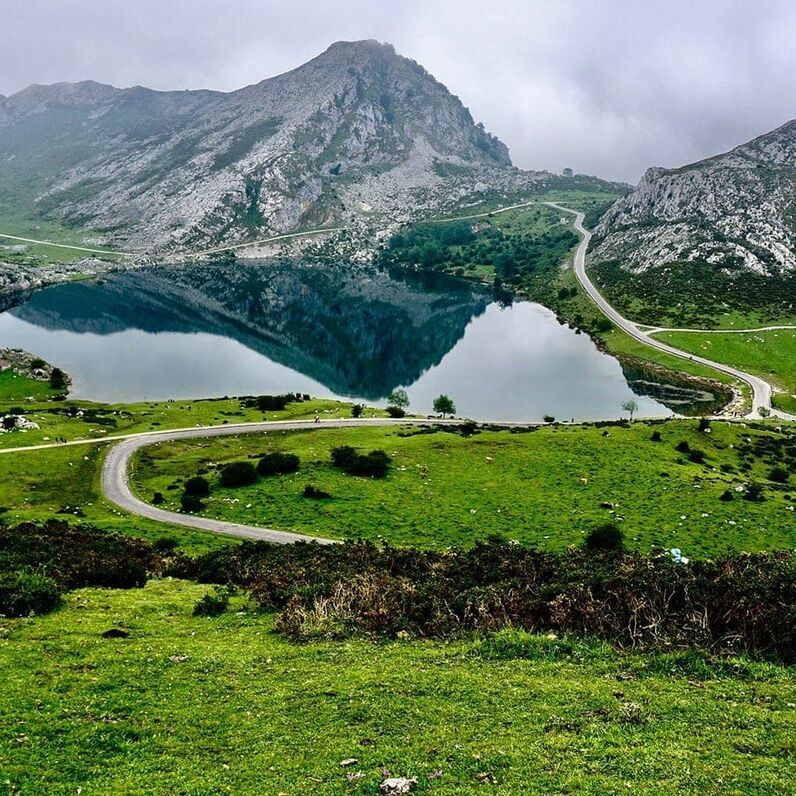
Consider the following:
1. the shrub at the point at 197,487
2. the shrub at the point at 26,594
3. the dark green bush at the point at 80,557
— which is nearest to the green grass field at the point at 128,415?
the shrub at the point at 197,487

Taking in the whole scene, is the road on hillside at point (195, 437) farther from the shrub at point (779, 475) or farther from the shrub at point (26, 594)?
the shrub at point (779, 475)

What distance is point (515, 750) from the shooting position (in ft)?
50.6

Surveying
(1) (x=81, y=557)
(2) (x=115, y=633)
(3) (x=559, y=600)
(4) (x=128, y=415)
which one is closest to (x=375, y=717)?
(3) (x=559, y=600)

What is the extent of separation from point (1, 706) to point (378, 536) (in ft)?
106

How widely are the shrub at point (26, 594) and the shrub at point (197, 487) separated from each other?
30.9 m

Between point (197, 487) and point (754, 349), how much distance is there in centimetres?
14778

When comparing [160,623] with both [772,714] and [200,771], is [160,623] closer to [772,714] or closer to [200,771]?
[200,771]

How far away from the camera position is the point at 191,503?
54.5m

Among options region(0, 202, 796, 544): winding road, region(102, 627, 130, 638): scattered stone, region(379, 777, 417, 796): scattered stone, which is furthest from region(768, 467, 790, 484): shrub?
region(102, 627, 130, 638): scattered stone

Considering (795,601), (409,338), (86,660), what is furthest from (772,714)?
(409,338)

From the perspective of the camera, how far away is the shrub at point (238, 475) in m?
60.0

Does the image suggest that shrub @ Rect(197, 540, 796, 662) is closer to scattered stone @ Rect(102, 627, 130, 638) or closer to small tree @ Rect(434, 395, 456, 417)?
scattered stone @ Rect(102, 627, 130, 638)

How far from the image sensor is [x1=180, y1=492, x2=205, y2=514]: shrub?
5400 centimetres

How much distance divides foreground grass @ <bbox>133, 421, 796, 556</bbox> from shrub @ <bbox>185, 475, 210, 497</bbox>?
0.96 metres
